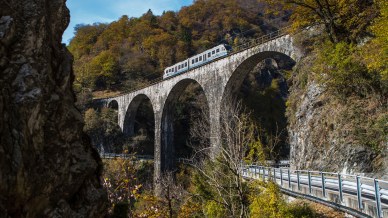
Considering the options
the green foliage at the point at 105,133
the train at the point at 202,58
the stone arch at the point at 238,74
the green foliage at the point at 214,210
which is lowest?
the green foliage at the point at 214,210

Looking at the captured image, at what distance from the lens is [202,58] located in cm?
2738

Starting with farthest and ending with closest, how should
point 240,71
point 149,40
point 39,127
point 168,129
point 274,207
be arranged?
point 149,40
point 168,129
point 240,71
point 274,207
point 39,127

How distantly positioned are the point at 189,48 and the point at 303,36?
3990cm

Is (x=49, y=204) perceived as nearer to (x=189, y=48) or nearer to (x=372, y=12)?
(x=372, y=12)

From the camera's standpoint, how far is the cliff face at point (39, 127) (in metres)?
4.61

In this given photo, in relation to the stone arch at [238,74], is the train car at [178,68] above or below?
above

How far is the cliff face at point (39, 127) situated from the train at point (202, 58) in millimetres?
18764

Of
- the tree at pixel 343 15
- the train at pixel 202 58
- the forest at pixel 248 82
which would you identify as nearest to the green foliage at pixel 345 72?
the forest at pixel 248 82

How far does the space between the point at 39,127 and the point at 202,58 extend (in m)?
22.8

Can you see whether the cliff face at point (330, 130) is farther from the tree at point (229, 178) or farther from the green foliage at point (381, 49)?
the tree at point (229, 178)

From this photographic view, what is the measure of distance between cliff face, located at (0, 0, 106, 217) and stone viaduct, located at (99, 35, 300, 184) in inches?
501

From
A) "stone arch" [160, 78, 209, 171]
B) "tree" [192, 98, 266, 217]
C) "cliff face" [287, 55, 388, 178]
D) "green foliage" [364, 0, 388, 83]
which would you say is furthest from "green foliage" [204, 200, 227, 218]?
"stone arch" [160, 78, 209, 171]

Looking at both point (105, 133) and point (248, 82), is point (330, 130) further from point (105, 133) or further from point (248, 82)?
point (248, 82)

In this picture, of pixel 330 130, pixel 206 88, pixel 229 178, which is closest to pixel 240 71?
pixel 206 88
